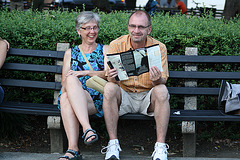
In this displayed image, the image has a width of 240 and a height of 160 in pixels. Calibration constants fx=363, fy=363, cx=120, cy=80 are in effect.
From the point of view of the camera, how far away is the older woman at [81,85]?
3.69 metres

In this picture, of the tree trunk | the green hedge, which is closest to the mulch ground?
the green hedge

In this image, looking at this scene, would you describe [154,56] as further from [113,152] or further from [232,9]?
[232,9]

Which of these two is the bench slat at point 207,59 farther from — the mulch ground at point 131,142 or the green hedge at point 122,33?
the mulch ground at point 131,142

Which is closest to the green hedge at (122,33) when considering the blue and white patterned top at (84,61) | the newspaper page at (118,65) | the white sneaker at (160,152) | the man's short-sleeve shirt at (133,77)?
the blue and white patterned top at (84,61)

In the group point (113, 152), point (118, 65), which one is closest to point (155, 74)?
point (118, 65)

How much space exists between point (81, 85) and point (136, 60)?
67cm

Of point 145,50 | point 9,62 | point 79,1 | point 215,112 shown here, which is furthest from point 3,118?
point 79,1

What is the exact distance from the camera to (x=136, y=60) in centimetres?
372

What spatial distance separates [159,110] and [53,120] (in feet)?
3.97

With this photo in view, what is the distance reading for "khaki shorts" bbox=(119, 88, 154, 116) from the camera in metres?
3.90

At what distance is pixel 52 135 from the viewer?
422cm

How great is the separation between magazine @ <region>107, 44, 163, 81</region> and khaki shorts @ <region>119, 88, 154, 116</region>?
326 millimetres

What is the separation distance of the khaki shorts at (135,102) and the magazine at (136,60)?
1.07ft

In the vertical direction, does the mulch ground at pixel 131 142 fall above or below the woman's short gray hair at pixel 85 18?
below
